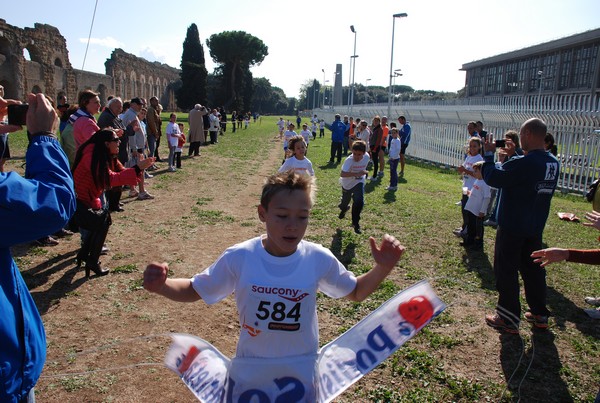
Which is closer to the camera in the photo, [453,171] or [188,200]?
[188,200]

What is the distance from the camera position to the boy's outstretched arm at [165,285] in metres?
2.12

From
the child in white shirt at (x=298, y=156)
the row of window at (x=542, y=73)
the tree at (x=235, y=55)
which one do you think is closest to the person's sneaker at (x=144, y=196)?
the child in white shirt at (x=298, y=156)

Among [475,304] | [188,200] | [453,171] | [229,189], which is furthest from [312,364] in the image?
[453,171]

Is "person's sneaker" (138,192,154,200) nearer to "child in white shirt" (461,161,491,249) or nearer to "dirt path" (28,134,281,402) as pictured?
"dirt path" (28,134,281,402)

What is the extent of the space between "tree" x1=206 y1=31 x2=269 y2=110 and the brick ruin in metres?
17.9

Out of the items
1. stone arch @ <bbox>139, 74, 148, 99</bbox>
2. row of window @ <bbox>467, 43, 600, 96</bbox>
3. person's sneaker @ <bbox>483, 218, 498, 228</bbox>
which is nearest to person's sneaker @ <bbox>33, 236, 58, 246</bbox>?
person's sneaker @ <bbox>483, 218, 498, 228</bbox>

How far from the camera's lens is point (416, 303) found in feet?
8.38

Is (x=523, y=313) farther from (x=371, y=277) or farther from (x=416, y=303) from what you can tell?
(x=371, y=277)

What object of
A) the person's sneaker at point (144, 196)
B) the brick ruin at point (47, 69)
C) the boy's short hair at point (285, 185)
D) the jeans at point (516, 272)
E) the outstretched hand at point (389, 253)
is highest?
the brick ruin at point (47, 69)

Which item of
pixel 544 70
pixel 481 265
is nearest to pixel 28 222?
pixel 481 265

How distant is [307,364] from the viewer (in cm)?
222

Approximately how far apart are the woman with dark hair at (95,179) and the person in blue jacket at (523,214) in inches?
166

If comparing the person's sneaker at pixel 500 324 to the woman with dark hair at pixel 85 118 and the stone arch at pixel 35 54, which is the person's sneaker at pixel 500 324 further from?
the stone arch at pixel 35 54

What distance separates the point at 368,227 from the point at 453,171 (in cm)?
1114
